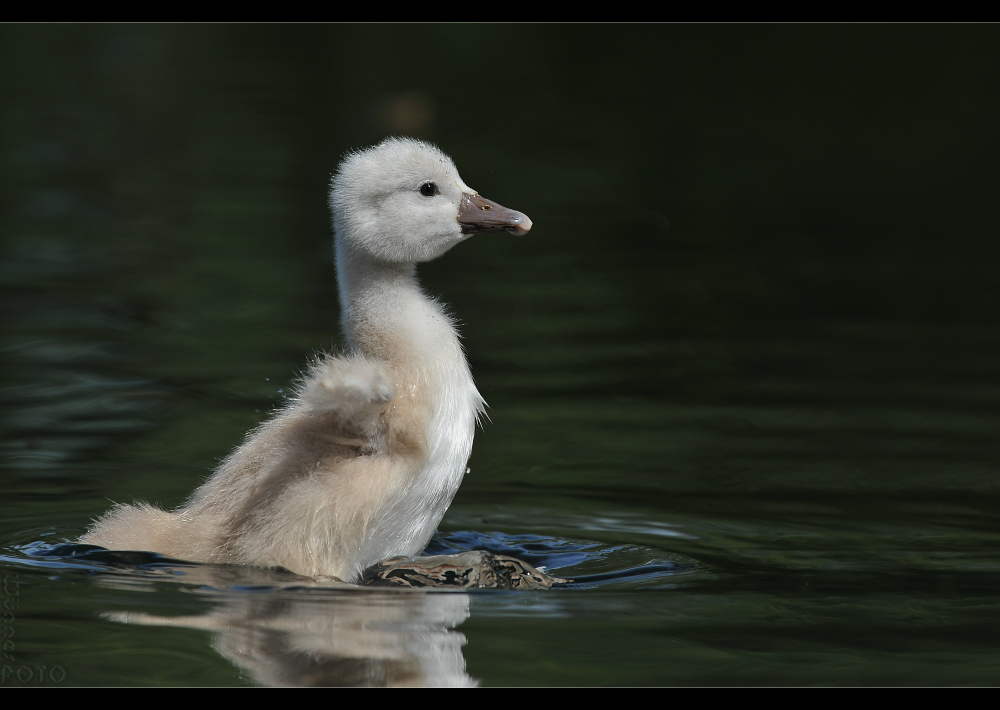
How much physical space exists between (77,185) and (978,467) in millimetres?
11753

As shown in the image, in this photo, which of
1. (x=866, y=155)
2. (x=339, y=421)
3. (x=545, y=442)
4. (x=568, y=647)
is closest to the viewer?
(x=568, y=647)

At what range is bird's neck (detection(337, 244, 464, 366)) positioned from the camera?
6.72 metres

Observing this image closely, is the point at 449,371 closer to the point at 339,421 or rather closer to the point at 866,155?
the point at 339,421

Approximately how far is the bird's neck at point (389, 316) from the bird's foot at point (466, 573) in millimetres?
951

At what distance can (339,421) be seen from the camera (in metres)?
6.36

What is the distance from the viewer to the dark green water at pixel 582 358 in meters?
5.52

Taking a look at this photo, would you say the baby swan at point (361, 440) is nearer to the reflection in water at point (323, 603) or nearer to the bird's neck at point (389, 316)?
the bird's neck at point (389, 316)

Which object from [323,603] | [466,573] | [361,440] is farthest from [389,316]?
[323,603]

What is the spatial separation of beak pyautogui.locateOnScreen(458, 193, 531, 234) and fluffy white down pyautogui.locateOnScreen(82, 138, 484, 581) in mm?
192

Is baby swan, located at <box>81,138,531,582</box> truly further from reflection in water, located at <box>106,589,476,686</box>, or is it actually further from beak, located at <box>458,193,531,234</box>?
reflection in water, located at <box>106,589,476,686</box>

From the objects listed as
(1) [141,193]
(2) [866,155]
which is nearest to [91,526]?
(1) [141,193]

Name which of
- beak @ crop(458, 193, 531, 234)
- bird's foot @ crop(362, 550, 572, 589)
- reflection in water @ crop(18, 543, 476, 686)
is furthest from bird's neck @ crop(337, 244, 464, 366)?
reflection in water @ crop(18, 543, 476, 686)

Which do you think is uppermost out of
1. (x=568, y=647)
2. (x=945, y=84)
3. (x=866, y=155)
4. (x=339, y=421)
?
(x=945, y=84)

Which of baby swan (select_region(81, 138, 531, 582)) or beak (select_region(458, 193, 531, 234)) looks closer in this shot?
baby swan (select_region(81, 138, 531, 582))
